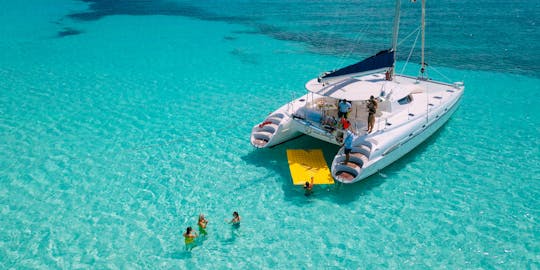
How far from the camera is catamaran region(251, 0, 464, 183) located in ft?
43.8

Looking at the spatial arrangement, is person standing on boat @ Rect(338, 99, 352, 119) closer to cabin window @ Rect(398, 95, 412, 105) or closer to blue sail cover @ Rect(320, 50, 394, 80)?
blue sail cover @ Rect(320, 50, 394, 80)

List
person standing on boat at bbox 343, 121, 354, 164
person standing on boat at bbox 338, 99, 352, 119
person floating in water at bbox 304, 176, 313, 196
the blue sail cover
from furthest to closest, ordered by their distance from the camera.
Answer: the blue sail cover < person standing on boat at bbox 338, 99, 352, 119 < person standing on boat at bbox 343, 121, 354, 164 < person floating in water at bbox 304, 176, 313, 196

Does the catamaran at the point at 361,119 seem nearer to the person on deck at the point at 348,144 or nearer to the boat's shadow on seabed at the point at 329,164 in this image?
the person on deck at the point at 348,144

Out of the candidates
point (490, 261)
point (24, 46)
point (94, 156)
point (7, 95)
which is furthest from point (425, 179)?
point (24, 46)

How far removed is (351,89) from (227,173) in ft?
18.7

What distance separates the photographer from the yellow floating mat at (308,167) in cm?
1315

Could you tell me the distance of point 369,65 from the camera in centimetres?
1507

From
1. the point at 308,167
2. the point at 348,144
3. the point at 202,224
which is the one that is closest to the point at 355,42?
the point at 308,167

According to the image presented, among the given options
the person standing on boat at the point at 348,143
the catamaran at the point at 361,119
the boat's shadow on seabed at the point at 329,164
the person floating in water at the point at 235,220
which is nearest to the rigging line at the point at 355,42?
the boat's shadow on seabed at the point at 329,164

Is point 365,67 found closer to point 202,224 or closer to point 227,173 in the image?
point 227,173

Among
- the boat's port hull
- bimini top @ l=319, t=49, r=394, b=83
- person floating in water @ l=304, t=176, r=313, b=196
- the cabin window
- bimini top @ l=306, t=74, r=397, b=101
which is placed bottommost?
person floating in water @ l=304, t=176, r=313, b=196

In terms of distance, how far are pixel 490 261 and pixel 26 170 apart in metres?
15.5

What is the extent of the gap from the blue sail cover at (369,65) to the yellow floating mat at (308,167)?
3.07m

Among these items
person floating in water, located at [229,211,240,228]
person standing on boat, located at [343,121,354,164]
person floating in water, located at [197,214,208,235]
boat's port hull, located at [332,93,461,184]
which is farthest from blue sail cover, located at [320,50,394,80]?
person floating in water, located at [197,214,208,235]
